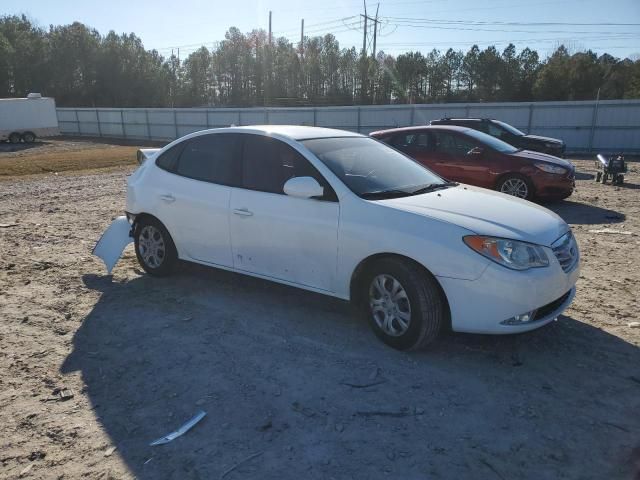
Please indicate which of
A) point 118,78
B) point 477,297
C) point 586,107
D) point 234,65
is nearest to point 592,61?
point 586,107

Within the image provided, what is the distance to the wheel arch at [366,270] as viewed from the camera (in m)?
3.90

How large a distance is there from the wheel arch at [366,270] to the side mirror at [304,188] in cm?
69

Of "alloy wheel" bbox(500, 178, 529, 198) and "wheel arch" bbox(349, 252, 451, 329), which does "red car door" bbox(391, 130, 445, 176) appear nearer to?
"alloy wheel" bbox(500, 178, 529, 198)

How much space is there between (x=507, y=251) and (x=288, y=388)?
5.99 ft

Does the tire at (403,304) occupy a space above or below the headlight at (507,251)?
below

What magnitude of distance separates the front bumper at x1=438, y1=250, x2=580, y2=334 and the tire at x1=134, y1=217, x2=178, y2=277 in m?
3.21

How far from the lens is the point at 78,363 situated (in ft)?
13.4

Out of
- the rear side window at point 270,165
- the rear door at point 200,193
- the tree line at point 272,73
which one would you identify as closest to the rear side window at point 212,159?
the rear door at point 200,193

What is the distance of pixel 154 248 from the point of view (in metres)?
5.91

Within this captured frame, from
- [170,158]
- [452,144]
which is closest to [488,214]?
[170,158]

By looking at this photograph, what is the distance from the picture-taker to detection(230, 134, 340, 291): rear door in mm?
4391

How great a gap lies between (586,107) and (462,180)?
1550 cm

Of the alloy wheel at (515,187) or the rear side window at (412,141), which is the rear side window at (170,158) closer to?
the rear side window at (412,141)

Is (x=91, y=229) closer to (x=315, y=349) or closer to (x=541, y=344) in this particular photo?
(x=315, y=349)
